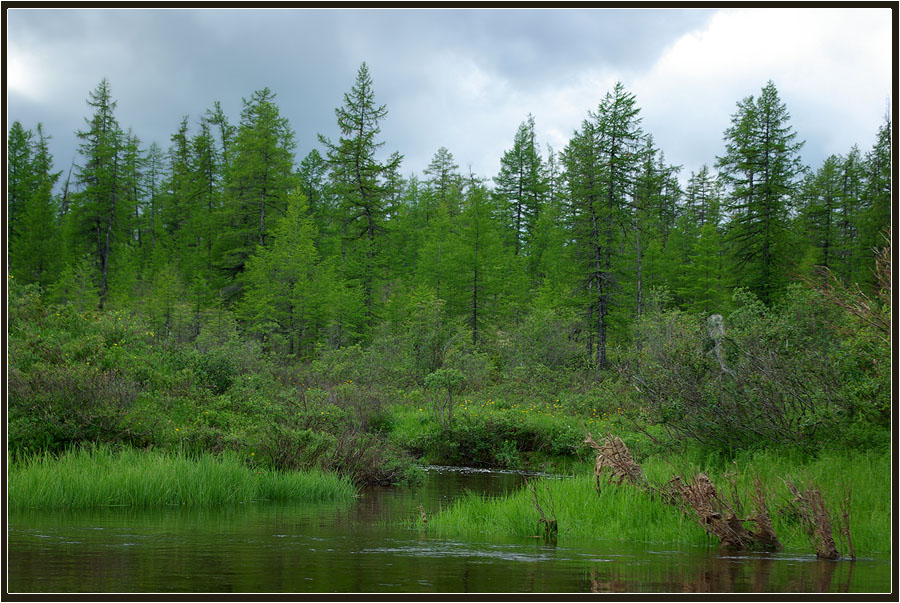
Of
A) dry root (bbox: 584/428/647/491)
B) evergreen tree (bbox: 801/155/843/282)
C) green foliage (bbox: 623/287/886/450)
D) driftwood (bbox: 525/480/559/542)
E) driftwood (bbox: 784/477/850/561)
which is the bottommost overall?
driftwood (bbox: 525/480/559/542)

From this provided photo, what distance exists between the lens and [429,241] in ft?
188

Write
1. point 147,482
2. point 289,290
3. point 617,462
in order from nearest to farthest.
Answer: point 617,462 → point 147,482 → point 289,290

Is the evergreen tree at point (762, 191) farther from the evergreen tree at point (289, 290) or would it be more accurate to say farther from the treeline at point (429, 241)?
the evergreen tree at point (289, 290)

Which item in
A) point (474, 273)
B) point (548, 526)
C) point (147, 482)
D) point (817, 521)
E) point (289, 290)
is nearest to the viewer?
point (817, 521)

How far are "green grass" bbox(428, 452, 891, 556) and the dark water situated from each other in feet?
1.98

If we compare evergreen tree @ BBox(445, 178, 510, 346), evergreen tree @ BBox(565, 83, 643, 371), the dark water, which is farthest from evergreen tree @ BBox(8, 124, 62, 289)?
the dark water

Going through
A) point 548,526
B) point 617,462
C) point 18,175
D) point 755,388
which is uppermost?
point 18,175

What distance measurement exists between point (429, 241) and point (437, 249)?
6.80ft

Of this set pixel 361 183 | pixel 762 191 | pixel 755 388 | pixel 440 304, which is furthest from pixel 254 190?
pixel 755 388

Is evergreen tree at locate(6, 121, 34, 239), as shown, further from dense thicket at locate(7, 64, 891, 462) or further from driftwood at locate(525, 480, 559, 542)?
driftwood at locate(525, 480, 559, 542)

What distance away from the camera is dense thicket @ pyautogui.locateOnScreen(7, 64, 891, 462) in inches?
1677

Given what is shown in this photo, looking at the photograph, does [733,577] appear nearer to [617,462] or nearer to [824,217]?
[617,462]

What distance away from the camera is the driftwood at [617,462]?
1138 centimetres

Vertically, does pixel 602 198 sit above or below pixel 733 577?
above
